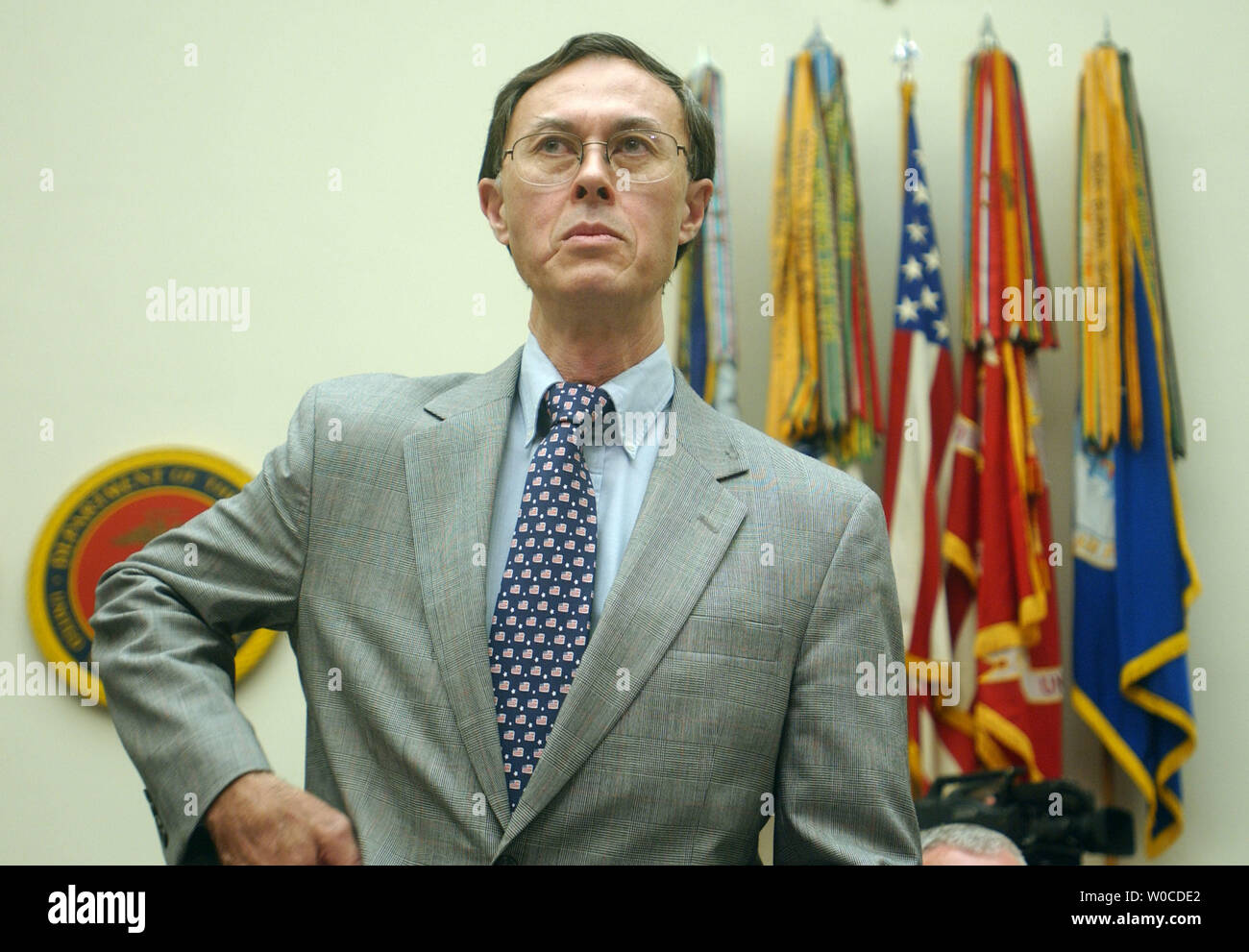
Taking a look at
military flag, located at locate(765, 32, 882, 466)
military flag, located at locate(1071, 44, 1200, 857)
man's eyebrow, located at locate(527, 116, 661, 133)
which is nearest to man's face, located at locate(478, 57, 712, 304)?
man's eyebrow, located at locate(527, 116, 661, 133)

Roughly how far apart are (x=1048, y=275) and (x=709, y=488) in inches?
83.8

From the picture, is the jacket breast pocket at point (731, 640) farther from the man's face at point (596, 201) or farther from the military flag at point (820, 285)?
the military flag at point (820, 285)

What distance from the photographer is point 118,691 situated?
1300mm

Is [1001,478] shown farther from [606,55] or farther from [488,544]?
[488,544]

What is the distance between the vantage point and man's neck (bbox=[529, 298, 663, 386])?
158cm

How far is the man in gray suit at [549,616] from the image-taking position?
1284mm

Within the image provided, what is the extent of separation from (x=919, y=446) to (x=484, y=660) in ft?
6.66

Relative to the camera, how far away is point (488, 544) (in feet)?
4.69

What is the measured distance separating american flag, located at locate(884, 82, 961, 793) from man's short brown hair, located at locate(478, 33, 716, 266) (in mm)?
1499

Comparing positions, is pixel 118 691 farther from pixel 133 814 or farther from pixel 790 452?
pixel 133 814
